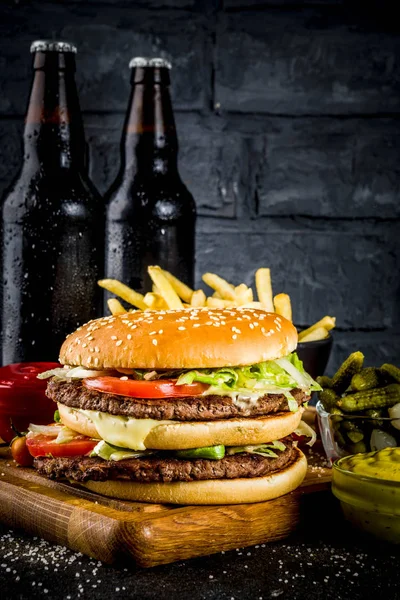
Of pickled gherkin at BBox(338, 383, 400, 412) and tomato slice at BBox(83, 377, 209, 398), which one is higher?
tomato slice at BBox(83, 377, 209, 398)

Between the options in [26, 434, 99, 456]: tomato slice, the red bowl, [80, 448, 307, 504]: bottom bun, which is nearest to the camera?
[80, 448, 307, 504]: bottom bun

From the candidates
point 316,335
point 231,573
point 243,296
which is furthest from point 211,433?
point 316,335

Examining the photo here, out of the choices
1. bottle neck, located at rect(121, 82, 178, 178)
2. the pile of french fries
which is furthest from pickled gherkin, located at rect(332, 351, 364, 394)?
bottle neck, located at rect(121, 82, 178, 178)

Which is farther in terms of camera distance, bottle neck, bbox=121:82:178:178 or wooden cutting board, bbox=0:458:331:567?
bottle neck, bbox=121:82:178:178

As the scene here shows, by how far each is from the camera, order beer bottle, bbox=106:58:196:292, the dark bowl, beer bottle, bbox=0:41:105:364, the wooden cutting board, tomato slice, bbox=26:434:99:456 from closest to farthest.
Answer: the wooden cutting board, tomato slice, bbox=26:434:99:456, the dark bowl, beer bottle, bbox=0:41:105:364, beer bottle, bbox=106:58:196:292

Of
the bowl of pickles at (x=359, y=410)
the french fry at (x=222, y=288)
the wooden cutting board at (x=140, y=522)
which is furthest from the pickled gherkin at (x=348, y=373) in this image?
the french fry at (x=222, y=288)

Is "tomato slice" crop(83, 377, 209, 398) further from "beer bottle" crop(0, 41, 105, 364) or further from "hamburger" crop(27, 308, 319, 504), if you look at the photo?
"beer bottle" crop(0, 41, 105, 364)

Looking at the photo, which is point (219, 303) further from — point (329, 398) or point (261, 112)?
point (261, 112)

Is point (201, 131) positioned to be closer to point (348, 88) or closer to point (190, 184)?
point (190, 184)
